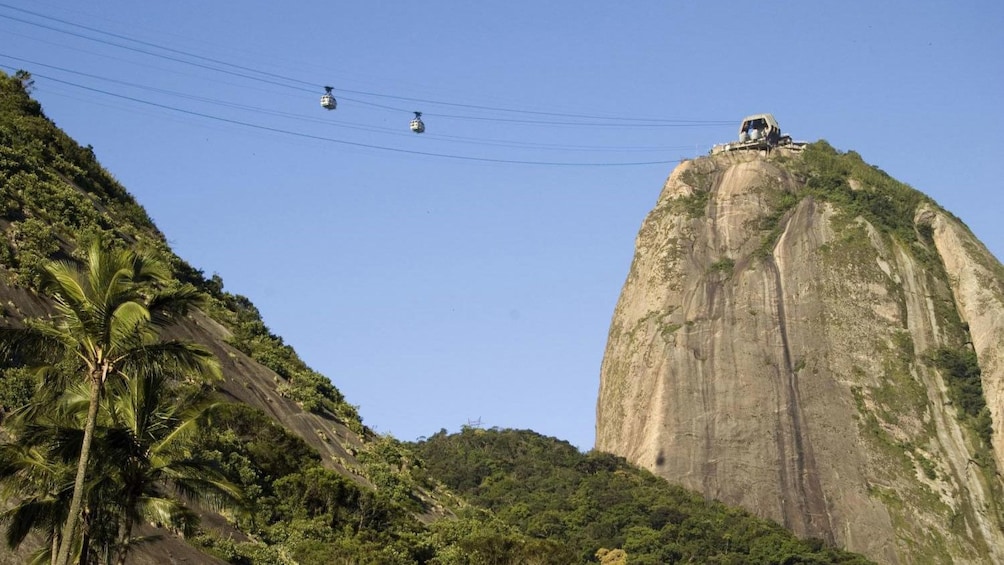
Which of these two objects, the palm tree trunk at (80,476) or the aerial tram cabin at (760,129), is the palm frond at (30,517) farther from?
the aerial tram cabin at (760,129)

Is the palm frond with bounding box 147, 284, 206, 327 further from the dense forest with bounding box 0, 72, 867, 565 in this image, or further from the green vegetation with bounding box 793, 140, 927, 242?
the green vegetation with bounding box 793, 140, 927, 242

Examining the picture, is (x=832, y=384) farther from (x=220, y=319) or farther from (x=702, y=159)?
(x=220, y=319)

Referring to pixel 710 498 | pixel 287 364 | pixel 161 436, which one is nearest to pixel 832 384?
pixel 710 498

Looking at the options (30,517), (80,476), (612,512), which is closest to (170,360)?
(80,476)

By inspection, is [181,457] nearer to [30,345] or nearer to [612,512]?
[30,345]

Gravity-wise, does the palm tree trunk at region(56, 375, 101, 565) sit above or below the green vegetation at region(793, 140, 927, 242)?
below

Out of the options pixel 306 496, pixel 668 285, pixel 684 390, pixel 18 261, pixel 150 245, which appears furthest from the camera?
pixel 668 285

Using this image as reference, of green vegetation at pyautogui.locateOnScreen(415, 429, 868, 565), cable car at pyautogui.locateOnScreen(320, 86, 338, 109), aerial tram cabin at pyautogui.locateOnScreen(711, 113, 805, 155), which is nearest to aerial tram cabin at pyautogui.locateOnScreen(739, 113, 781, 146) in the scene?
aerial tram cabin at pyautogui.locateOnScreen(711, 113, 805, 155)

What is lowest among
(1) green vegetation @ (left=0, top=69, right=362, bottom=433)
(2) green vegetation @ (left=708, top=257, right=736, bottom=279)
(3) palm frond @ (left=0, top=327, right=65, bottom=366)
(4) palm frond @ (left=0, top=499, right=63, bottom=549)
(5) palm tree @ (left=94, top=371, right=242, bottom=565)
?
(4) palm frond @ (left=0, top=499, right=63, bottom=549)

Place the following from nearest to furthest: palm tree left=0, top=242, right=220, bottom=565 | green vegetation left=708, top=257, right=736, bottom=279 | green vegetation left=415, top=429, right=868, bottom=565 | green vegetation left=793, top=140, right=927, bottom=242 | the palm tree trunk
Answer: the palm tree trunk < palm tree left=0, top=242, right=220, bottom=565 < green vegetation left=415, top=429, right=868, bottom=565 < green vegetation left=708, top=257, right=736, bottom=279 < green vegetation left=793, top=140, right=927, bottom=242
